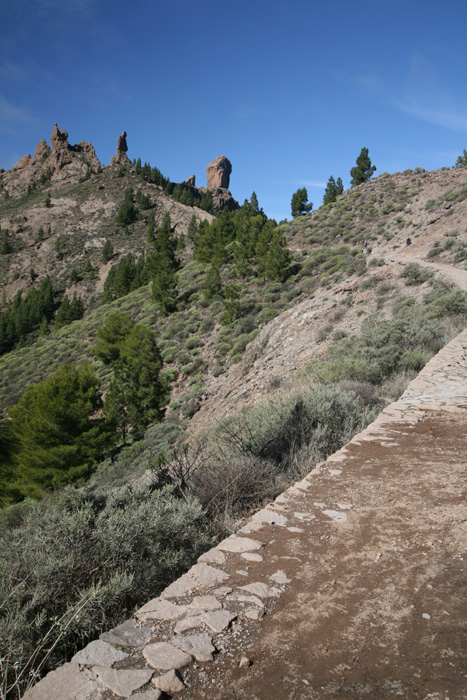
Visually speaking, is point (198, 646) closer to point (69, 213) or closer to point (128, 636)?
point (128, 636)

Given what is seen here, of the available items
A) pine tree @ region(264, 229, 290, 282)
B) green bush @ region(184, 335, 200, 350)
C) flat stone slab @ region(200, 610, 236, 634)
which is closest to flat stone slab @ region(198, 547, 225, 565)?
flat stone slab @ region(200, 610, 236, 634)

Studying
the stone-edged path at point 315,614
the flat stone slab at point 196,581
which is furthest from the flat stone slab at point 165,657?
the flat stone slab at point 196,581

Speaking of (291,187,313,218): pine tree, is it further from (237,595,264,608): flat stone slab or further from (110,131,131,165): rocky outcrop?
(110,131,131,165): rocky outcrop

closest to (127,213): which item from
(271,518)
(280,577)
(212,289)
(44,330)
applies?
(44,330)

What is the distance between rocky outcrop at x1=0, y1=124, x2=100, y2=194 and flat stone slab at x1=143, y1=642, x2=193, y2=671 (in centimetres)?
12679

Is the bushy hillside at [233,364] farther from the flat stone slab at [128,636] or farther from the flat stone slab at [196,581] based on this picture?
the flat stone slab at [196,581]

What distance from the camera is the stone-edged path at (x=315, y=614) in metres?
1.60

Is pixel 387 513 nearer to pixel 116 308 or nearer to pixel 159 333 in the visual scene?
pixel 159 333

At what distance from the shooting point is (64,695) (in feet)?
5.22

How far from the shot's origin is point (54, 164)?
369 ft

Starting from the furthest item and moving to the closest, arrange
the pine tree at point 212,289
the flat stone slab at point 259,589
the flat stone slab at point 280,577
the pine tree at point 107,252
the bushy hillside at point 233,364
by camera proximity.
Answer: the pine tree at point 107,252 < the pine tree at point 212,289 < the bushy hillside at point 233,364 < the flat stone slab at point 280,577 < the flat stone slab at point 259,589

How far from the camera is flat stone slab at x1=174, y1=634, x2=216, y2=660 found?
1.78m

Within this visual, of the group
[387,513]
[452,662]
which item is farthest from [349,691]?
[387,513]

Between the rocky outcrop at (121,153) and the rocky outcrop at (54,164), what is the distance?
5.99 m
